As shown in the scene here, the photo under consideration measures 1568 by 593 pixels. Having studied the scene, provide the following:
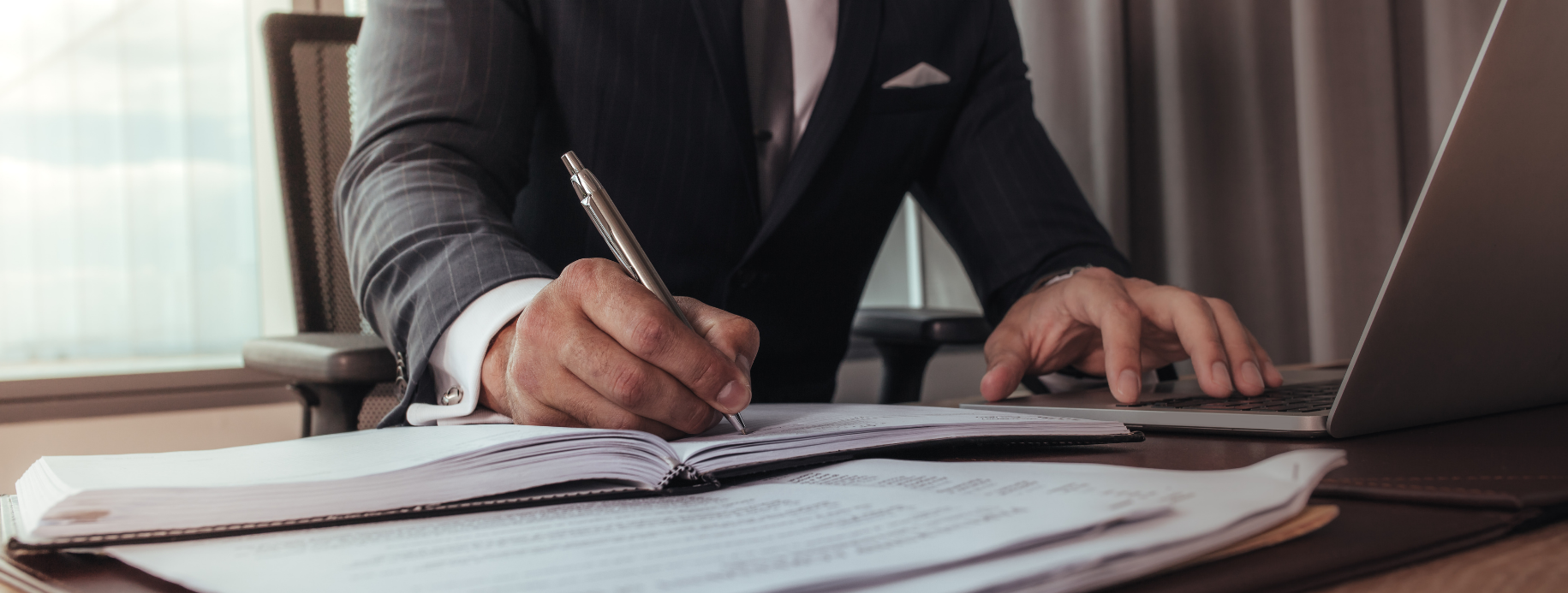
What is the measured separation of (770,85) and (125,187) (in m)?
1.28

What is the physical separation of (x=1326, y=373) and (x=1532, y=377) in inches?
10.2

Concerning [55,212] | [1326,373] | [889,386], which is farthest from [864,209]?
[55,212]

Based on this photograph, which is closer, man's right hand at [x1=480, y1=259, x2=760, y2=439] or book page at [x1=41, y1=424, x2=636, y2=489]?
book page at [x1=41, y1=424, x2=636, y2=489]

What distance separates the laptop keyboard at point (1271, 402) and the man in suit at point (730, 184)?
20 millimetres

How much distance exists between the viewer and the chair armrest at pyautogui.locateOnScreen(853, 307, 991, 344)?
1.08 metres

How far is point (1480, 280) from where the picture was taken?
403 millimetres

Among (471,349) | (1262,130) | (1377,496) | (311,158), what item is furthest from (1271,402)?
(311,158)

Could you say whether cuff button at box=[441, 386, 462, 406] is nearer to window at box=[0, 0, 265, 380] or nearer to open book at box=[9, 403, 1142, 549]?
open book at box=[9, 403, 1142, 549]

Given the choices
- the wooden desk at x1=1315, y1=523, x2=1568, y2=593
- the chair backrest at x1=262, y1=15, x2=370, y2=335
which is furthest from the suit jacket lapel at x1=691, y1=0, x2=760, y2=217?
the wooden desk at x1=1315, y1=523, x2=1568, y2=593

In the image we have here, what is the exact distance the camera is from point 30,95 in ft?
4.87

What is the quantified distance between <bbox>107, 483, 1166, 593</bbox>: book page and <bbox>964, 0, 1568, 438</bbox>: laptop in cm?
22

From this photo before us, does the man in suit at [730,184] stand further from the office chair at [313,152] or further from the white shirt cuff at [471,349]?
the office chair at [313,152]

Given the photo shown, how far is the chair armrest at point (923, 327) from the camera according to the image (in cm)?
108

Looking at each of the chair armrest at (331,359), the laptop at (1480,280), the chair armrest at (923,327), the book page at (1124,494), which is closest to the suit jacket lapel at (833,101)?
the chair armrest at (923,327)
